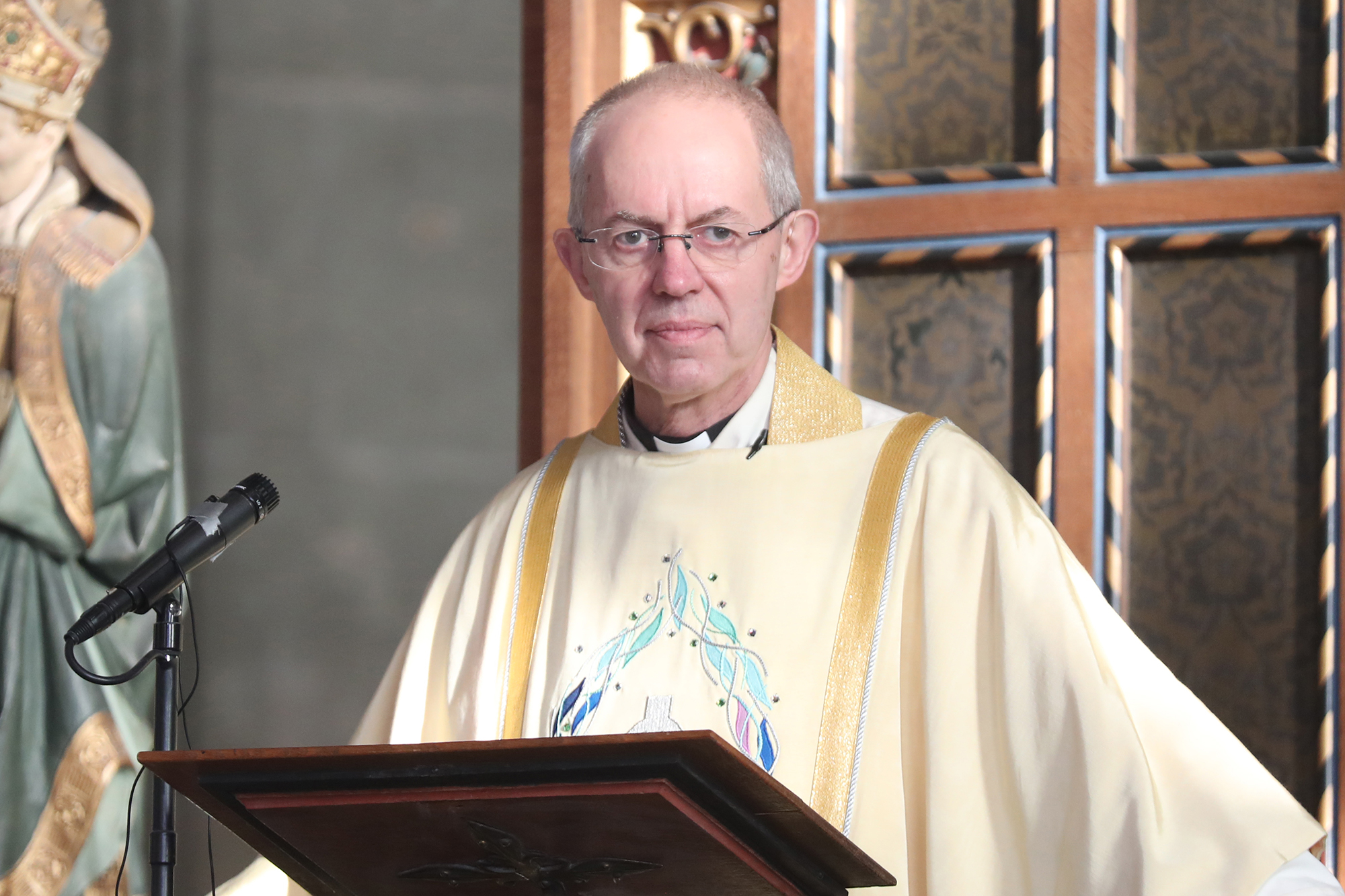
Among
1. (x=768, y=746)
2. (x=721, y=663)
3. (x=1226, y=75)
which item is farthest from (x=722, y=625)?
(x=1226, y=75)

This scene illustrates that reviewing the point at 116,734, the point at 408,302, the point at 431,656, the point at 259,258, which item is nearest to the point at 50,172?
the point at 259,258

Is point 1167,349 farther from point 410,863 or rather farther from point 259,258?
point 259,258

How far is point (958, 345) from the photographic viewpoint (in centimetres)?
327

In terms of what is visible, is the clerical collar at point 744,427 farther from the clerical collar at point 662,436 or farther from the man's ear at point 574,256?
the man's ear at point 574,256

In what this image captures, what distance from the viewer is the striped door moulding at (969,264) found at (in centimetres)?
315

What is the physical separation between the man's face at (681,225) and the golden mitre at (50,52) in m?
2.10

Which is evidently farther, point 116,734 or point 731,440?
point 116,734

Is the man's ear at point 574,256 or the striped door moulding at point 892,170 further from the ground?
the striped door moulding at point 892,170

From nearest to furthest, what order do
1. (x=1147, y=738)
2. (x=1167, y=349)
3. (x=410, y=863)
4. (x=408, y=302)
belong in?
(x=410, y=863), (x=1147, y=738), (x=1167, y=349), (x=408, y=302)

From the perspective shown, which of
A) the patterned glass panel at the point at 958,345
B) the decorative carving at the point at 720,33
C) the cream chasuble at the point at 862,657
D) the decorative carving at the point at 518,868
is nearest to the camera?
the decorative carving at the point at 518,868

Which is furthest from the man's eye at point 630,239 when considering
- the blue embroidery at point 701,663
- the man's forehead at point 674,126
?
the blue embroidery at point 701,663

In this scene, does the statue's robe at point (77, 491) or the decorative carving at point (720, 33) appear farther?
the statue's robe at point (77, 491)

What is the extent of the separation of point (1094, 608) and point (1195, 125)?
1.44m

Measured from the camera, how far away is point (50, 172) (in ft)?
12.8
